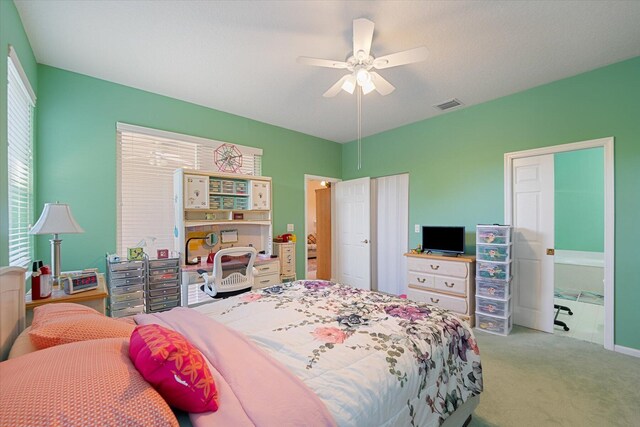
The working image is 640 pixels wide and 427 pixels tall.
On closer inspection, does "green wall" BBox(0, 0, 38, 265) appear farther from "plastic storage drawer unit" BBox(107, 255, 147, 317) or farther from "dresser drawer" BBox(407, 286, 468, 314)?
"dresser drawer" BBox(407, 286, 468, 314)

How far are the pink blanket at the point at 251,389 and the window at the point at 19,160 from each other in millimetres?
1887

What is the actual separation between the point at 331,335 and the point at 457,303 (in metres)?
2.54

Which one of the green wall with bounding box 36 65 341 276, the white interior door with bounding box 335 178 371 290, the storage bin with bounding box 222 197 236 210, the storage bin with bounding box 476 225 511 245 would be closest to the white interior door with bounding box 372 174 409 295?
the white interior door with bounding box 335 178 371 290

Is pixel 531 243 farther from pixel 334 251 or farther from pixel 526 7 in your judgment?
pixel 334 251

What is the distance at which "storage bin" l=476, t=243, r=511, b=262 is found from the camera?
119 inches

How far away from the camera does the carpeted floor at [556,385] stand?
1.80 meters

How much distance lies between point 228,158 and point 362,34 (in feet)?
8.30

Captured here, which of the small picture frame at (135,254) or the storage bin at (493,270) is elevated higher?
the small picture frame at (135,254)

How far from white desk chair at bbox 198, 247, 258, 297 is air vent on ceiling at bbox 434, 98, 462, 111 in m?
3.00

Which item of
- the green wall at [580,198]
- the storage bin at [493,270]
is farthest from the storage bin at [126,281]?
the green wall at [580,198]

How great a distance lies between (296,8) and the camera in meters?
1.91

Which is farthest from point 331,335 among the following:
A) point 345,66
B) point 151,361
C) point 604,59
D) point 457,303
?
point 604,59

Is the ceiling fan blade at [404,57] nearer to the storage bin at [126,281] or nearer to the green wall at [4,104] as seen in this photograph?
the green wall at [4,104]

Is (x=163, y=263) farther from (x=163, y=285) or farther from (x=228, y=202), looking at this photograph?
(x=228, y=202)
